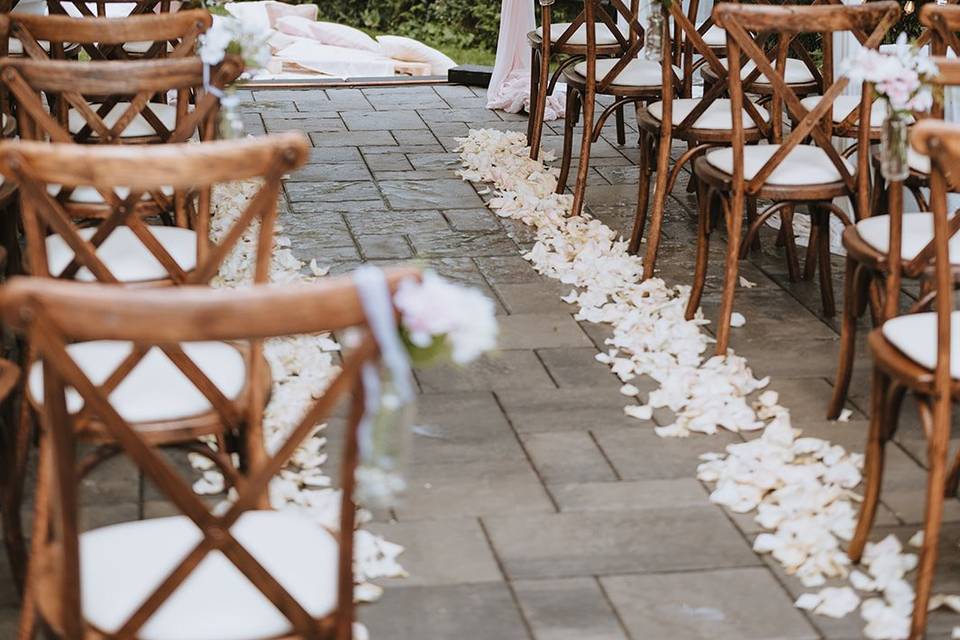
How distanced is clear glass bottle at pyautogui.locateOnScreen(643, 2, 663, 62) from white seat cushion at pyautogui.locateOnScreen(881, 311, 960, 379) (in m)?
1.82

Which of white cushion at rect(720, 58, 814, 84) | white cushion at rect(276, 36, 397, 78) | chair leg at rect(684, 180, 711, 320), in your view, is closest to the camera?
chair leg at rect(684, 180, 711, 320)

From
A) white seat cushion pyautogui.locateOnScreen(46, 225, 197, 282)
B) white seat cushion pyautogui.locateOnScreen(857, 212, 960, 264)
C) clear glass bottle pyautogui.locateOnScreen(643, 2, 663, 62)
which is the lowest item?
white seat cushion pyautogui.locateOnScreen(46, 225, 197, 282)

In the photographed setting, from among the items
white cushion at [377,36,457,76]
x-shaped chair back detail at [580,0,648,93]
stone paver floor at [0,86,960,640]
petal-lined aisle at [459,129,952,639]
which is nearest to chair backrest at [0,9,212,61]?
stone paver floor at [0,86,960,640]

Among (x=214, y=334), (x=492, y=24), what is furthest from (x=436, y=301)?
(x=492, y=24)

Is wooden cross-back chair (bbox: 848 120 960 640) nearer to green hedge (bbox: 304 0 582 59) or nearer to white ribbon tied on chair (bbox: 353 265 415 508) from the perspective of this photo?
white ribbon tied on chair (bbox: 353 265 415 508)

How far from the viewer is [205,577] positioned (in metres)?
1.94

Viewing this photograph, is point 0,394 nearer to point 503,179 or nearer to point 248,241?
point 248,241

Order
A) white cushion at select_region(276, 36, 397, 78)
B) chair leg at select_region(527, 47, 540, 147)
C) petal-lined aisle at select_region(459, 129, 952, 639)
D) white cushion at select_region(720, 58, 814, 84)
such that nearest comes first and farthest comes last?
1. petal-lined aisle at select_region(459, 129, 952, 639)
2. white cushion at select_region(720, 58, 814, 84)
3. chair leg at select_region(527, 47, 540, 147)
4. white cushion at select_region(276, 36, 397, 78)

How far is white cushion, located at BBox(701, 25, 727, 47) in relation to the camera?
5.98 metres

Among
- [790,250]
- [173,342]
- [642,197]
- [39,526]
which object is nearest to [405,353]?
[173,342]

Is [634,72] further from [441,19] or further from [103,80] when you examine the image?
[441,19]

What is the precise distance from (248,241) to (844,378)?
2.41 meters

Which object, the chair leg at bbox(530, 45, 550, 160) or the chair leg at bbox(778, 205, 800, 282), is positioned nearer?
the chair leg at bbox(778, 205, 800, 282)

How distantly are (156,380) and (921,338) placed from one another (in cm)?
151
